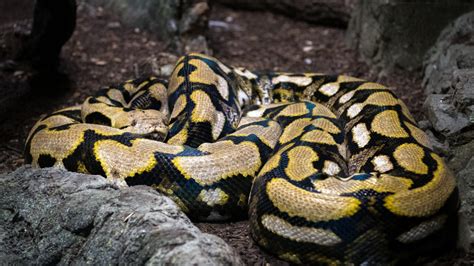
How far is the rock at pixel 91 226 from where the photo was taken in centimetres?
328

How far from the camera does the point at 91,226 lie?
3760mm

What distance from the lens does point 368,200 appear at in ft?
12.3

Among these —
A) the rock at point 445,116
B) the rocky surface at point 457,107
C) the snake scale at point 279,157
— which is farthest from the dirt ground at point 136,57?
the snake scale at point 279,157

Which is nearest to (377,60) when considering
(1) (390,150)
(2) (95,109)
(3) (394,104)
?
(3) (394,104)

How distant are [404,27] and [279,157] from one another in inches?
153

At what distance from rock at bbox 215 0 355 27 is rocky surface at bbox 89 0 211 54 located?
2365mm

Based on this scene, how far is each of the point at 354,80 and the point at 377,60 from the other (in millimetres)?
1602

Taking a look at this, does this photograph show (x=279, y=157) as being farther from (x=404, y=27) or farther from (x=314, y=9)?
(x=314, y=9)

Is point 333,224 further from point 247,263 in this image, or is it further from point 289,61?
point 289,61

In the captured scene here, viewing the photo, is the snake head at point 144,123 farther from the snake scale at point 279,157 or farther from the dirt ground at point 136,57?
the dirt ground at point 136,57

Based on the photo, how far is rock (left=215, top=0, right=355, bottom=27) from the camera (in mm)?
9289

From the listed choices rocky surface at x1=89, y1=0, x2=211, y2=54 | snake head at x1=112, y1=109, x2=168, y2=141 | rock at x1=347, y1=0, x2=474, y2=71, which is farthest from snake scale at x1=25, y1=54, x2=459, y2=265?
rocky surface at x1=89, y1=0, x2=211, y2=54

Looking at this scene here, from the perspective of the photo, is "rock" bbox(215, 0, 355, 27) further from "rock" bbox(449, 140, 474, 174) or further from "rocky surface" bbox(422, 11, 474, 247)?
"rock" bbox(449, 140, 474, 174)

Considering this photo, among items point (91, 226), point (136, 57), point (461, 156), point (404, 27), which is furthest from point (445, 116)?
point (136, 57)
